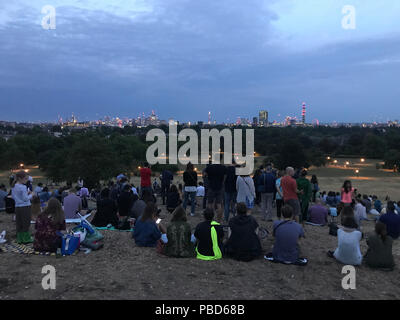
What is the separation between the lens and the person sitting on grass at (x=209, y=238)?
20.2 feet

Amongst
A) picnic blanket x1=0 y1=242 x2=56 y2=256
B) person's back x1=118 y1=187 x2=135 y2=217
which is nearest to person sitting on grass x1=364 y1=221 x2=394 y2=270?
person's back x1=118 y1=187 x2=135 y2=217

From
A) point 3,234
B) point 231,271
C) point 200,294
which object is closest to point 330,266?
point 231,271

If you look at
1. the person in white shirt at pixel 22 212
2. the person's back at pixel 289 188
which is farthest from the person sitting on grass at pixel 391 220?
the person in white shirt at pixel 22 212

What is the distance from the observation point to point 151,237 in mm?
6988

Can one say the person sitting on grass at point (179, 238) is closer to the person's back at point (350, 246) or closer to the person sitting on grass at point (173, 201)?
the person's back at point (350, 246)

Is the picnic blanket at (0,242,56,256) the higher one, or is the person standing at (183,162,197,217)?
the person standing at (183,162,197,217)

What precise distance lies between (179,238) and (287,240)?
216cm

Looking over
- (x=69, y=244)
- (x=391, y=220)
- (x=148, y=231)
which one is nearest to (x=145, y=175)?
(x=148, y=231)

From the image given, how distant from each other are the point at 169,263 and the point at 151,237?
1.15 metres

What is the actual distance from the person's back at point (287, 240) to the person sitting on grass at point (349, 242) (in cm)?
87

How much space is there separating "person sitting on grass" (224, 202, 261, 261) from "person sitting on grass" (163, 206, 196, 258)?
84 centimetres

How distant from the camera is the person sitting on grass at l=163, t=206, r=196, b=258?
6.24 m

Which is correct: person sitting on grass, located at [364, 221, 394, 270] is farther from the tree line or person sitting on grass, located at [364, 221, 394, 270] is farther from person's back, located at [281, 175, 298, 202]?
the tree line

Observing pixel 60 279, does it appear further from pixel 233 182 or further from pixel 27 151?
pixel 27 151
